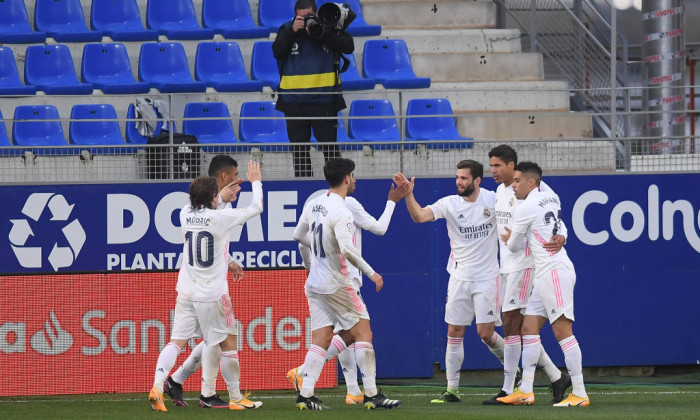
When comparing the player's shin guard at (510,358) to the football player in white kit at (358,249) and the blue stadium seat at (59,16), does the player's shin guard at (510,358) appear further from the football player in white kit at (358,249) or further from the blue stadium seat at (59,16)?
the blue stadium seat at (59,16)

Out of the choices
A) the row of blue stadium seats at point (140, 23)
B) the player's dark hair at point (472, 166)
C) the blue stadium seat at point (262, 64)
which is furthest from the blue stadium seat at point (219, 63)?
the player's dark hair at point (472, 166)

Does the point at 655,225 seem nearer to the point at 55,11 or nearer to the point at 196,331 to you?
the point at 196,331

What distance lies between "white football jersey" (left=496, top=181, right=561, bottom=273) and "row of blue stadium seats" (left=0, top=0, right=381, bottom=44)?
22.7 feet

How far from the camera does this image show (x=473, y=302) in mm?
10211

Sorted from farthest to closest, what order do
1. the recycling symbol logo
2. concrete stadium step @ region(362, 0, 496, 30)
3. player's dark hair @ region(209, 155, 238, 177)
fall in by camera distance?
concrete stadium step @ region(362, 0, 496, 30) < the recycling symbol logo < player's dark hair @ region(209, 155, 238, 177)

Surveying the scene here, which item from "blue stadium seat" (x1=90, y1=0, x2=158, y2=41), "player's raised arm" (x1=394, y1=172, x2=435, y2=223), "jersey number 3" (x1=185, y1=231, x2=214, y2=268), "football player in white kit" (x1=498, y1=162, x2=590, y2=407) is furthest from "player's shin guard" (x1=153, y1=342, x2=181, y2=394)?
"blue stadium seat" (x1=90, y1=0, x2=158, y2=41)

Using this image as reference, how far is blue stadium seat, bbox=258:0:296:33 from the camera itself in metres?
16.8

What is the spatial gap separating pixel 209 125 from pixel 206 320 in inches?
218

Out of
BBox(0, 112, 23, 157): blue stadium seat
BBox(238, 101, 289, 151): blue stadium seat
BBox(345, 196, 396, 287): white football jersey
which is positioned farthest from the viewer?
BBox(238, 101, 289, 151): blue stadium seat

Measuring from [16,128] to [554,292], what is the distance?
7.26 m

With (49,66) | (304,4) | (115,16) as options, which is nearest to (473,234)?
(304,4)

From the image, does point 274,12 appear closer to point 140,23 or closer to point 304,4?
point 140,23

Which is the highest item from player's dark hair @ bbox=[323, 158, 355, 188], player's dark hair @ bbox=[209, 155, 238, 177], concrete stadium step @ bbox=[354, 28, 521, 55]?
concrete stadium step @ bbox=[354, 28, 521, 55]

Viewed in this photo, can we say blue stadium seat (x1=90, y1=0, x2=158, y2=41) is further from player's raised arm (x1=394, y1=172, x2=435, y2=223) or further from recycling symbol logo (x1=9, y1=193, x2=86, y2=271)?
player's raised arm (x1=394, y1=172, x2=435, y2=223)
